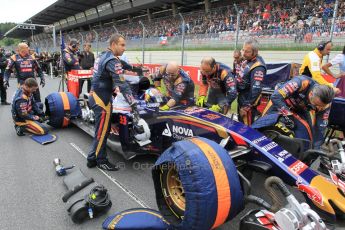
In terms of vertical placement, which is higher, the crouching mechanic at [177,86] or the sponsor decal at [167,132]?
the crouching mechanic at [177,86]

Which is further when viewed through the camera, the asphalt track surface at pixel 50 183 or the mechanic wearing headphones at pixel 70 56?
the mechanic wearing headphones at pixel 70 56

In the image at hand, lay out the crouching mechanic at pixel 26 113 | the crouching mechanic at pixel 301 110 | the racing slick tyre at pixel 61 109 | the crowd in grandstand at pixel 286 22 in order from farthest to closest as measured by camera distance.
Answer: the crowd in grandstand at pixel 286 22
the racing slick tyre at pixel 61 109
the crouching mechanic at pixel 26 113
the crouching mechanic at pixel 301 110

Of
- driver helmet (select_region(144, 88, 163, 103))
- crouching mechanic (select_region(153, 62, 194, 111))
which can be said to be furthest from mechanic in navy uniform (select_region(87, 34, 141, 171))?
crouching mechanic (select_region(153, 62, 194, 111))

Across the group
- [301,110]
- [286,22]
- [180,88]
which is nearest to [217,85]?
[180,88]

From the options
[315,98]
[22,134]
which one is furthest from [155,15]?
[315,98]

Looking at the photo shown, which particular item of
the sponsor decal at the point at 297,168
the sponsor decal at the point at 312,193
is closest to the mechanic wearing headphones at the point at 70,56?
the sponsor decal at the point at 297,168

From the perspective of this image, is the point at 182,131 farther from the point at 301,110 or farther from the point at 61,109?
the point at 61,109

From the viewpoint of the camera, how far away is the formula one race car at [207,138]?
2520 millimetres

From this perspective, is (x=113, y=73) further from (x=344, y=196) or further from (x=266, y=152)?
(x=344, y=196)

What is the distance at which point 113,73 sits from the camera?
3.68 metres

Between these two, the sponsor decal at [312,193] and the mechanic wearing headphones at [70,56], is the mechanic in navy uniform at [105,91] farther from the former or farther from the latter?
the mechanic wearing headphones at [70,56]

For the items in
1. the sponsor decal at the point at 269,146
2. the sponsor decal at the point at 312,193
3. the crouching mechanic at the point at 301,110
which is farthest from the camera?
the crouching mechanic at the point at 301,110

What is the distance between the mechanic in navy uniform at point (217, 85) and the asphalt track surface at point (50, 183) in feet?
4.04

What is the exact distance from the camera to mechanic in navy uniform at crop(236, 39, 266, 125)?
432 cm
